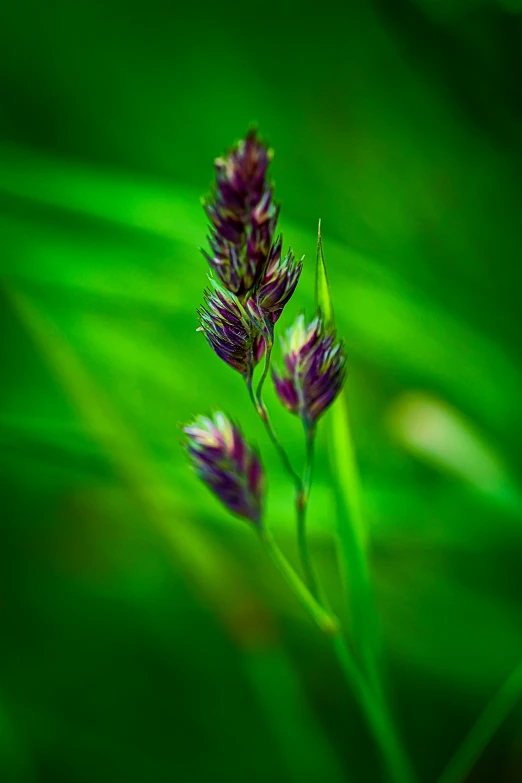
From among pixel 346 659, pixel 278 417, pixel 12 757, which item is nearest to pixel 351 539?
pixel 346 659

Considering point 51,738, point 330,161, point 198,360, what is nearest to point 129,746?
point 51,738

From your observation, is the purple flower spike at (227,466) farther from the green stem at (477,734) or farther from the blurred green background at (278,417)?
the green stem at (477,734)

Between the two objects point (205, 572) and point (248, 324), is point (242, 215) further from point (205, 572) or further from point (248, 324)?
point (205, 572)

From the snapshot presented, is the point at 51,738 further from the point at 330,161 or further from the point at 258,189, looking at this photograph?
the point at 330,161

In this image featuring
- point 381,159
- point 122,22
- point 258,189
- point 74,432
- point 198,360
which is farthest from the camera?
point 122,22

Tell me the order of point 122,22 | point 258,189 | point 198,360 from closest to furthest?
point 258,189, point 198,360, point 122,22

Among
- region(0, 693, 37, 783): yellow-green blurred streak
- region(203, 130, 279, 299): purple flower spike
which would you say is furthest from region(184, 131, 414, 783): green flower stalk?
region(0, 693, 37, 783): yellow-green blurred streak
